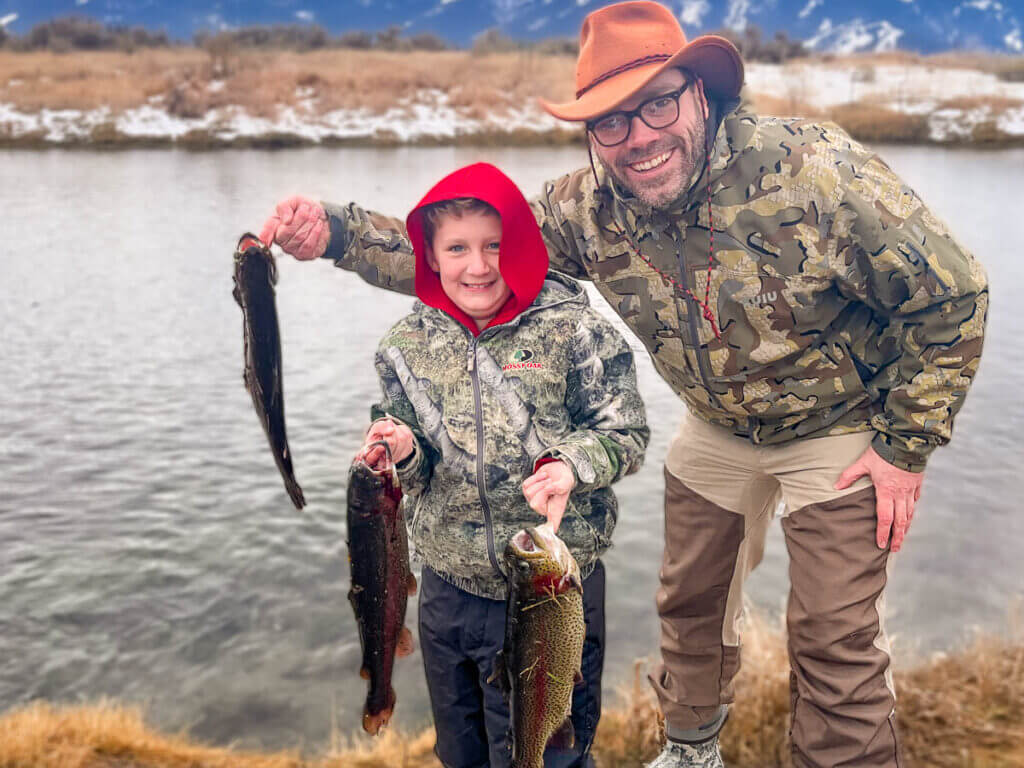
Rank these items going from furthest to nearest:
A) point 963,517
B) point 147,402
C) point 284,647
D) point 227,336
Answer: point 227,336, point 147,402, point 963,517, point 284,647

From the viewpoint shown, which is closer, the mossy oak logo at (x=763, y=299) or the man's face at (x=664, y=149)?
the man's face at (x=664, y=149)

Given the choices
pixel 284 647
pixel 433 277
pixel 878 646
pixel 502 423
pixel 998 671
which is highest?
pixel 433 277

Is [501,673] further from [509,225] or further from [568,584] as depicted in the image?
[509,225]

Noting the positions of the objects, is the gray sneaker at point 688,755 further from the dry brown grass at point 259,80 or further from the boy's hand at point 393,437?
the dry brown grass at point 259,80

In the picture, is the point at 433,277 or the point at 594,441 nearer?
the point at 594,441

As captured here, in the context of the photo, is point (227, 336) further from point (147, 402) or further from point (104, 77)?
point (104, 77)

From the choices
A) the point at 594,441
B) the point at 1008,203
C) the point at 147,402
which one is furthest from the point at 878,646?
the point at 1008,203

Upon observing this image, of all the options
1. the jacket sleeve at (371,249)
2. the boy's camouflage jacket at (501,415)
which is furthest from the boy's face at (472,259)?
the jacket sleeve at (371,249)

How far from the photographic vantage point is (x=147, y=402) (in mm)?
13180

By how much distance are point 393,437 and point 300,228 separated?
3.14 feet

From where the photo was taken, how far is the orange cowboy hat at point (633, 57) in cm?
311

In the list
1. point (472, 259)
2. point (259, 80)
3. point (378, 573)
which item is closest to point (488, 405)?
point (472, 259)

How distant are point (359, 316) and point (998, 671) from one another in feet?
44.7

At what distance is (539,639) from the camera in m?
2.45
